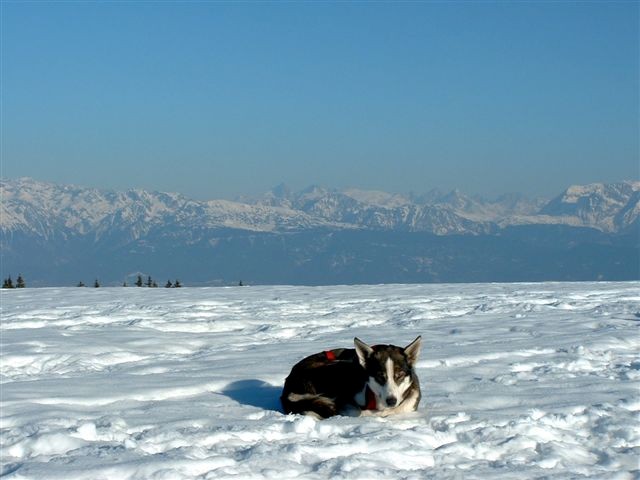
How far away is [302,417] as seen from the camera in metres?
8.39

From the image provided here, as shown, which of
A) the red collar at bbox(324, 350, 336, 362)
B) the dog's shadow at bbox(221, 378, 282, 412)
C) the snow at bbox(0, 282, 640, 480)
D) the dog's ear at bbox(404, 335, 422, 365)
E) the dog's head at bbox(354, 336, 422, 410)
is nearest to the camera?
the snow at bbox(0, 282, 640, 480)

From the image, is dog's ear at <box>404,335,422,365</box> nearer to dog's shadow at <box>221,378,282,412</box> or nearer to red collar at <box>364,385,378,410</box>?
red collar at <box>364,385,378,410</box>

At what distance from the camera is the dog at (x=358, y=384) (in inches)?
329

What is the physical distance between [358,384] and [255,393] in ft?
5.55

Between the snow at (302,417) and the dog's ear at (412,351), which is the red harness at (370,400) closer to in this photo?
the snow at (302,417)

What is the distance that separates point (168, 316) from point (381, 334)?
→ 535 cm

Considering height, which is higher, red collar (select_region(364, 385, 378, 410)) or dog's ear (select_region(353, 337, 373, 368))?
dog's ear (select_region(353, 337, 373, 368))

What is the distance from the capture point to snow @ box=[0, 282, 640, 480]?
23.4 feet

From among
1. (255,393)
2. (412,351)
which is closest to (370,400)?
(412,351)

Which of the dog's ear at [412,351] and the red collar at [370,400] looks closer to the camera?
the red collar at [370,400]

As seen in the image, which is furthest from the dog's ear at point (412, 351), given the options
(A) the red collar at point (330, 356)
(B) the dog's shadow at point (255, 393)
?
(B) the dog's shadow at point (255, 393)

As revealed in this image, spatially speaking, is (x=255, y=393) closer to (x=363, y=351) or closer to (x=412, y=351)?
(x=363, y=351)

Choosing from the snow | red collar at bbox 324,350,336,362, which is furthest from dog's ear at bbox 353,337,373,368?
red collar at bbox 324,350,336,362

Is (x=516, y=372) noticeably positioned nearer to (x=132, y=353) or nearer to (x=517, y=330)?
(x=517, y=330)
